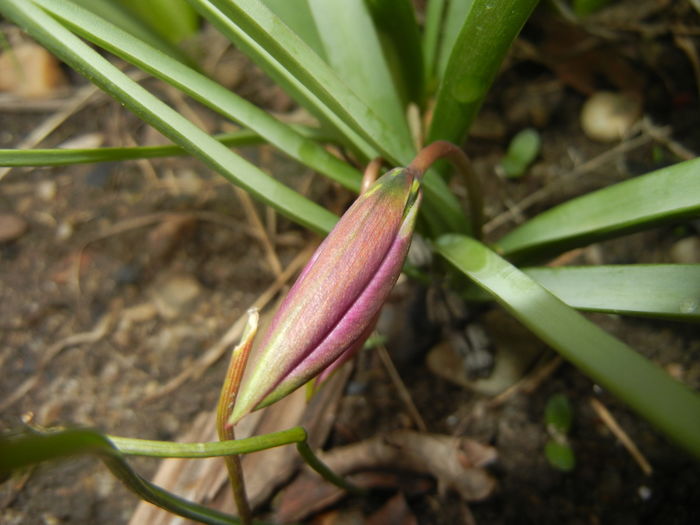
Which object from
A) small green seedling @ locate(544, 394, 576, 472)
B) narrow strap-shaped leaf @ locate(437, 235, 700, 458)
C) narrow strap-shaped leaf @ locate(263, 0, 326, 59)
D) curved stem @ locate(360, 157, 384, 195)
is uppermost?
narrow strap-shaped leaf @ locate(263, 0, 326, 59)

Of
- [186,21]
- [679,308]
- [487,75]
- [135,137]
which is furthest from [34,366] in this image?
[679,308]

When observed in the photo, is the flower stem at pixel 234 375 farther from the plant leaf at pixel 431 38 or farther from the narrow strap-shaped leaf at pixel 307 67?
the plant leaf at pixel 431 38

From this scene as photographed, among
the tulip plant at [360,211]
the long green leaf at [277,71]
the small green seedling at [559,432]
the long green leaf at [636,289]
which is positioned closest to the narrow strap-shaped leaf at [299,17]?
the tulip plant at [360,211]

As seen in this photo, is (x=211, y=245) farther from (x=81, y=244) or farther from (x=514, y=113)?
(x=514, y=113)

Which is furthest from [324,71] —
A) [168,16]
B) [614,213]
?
[168,16]

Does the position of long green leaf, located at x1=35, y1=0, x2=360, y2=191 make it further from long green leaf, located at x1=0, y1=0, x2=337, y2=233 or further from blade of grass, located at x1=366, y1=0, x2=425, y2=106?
blade of grass, located at x1=366, y1=0, x2=425, y2=106

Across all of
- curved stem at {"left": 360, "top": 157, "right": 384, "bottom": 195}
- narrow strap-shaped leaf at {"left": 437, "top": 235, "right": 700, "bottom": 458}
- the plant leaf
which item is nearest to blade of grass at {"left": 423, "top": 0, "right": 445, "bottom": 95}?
the plant leaf
